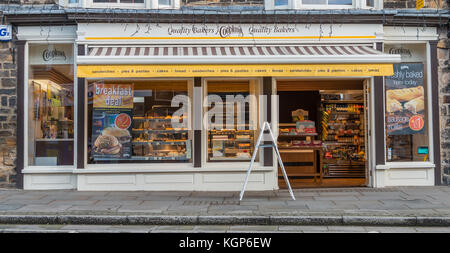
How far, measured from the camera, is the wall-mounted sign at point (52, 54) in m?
9.47

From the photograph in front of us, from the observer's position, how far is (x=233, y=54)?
8383mm

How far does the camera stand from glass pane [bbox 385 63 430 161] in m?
9.59

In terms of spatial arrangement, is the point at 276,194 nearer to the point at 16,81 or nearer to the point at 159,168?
the point at 159,168

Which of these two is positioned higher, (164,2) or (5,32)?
(164,2)

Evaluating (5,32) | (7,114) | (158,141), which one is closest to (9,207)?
(7,114)

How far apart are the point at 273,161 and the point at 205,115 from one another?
1994 mm

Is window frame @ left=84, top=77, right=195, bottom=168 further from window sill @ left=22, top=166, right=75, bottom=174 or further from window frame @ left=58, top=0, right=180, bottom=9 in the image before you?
window frame @ left=58, top=0, right=180, bottom=9

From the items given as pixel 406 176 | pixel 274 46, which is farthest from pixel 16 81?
pixel 406 176

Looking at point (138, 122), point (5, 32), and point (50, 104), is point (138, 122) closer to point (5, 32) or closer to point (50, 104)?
point (50, 104)

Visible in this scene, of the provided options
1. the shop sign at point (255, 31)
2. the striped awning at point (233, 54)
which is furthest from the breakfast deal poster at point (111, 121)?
the shop sign at point (255, 31)

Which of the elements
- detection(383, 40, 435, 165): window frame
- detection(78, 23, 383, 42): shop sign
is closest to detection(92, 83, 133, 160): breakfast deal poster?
detection(78, 23, 383, 42): shop sign

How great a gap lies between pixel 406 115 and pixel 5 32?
9.98 m

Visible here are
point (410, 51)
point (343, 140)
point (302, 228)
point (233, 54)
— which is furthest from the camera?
point (343, 140)

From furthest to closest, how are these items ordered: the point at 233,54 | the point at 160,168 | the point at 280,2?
1. the point at 280,2
2. the point at 160,168
3. the point at 233,54
